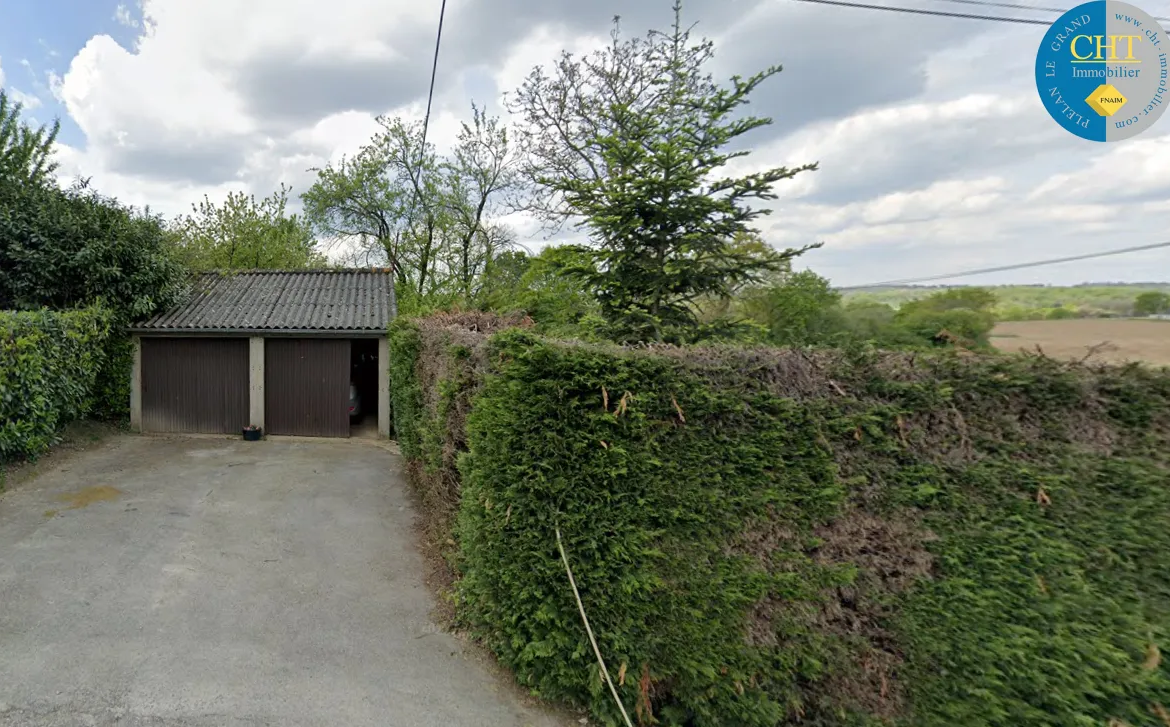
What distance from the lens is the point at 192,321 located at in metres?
9.45

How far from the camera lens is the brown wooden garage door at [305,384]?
964 centimetres

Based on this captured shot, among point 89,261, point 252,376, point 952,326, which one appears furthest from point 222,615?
point 89,261

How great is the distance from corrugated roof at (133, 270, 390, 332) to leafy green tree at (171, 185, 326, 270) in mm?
5857

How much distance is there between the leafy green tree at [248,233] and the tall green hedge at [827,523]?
58.4 feet

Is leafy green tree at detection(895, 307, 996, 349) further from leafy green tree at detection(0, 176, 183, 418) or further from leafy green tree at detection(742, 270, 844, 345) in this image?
leafy green tree at detection(0, 176, 183, 418)

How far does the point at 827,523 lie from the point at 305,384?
32.3ft

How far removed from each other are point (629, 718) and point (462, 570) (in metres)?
1.67

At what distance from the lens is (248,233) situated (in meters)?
17.1

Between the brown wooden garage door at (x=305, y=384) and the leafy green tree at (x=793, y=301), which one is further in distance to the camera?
the leafy green tree at (x=793, y=301)

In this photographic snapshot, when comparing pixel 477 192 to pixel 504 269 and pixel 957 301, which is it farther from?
pixel 957 301

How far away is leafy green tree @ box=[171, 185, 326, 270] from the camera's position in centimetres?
1639

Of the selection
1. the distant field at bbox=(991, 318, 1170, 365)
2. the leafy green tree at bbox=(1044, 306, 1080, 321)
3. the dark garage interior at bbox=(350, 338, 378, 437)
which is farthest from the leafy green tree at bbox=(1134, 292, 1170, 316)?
the dark garage interior at bbox=(350, 338, 378, 437)

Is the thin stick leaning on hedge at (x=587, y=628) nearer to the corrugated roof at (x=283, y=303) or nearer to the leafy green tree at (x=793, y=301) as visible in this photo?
the corrugated roof at (x=283, y=303)

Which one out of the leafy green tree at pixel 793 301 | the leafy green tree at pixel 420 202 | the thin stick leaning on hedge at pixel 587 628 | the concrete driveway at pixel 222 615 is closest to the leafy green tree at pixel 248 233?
the leafy green tree at pixel 420 202
